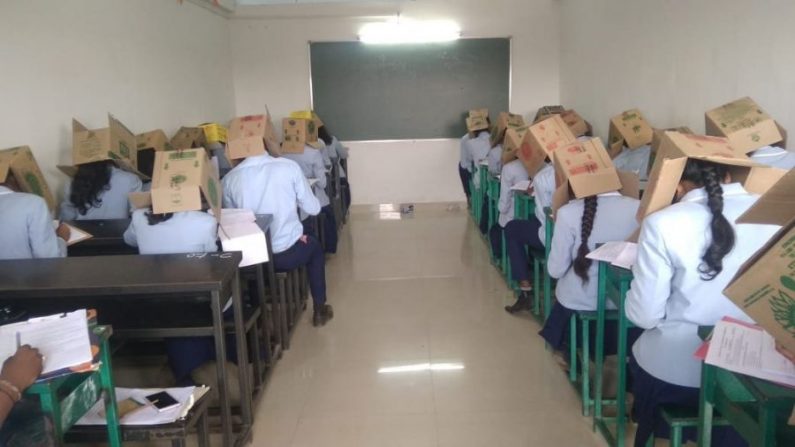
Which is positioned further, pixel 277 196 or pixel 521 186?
pixel 521 186

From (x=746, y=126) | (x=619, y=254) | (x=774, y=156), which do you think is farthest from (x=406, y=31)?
(x=619, y=254)

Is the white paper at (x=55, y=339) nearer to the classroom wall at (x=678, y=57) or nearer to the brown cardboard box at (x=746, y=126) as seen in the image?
the brown cardboard box at (x=746, y=126)

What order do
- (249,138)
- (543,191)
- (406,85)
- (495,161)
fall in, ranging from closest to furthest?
(543,191) → (249,138) → (495,161) → (406,85)

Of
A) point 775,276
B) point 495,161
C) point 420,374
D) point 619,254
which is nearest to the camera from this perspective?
point 775,276

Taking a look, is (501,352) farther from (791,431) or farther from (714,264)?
(791,431)

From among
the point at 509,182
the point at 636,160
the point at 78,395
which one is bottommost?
the point at 78,395

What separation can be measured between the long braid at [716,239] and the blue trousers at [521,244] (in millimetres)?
1828

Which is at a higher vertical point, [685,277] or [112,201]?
[112,201]

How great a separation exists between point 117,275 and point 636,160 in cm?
350

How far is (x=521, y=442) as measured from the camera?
2350 millimetres

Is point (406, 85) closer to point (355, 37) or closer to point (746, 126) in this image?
point (355, 37)

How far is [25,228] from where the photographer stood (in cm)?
242

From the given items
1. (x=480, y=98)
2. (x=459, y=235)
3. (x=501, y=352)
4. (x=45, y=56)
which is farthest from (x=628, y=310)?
(x=480, y=98)

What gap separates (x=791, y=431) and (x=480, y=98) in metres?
6.23
